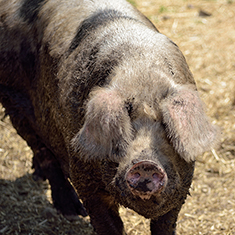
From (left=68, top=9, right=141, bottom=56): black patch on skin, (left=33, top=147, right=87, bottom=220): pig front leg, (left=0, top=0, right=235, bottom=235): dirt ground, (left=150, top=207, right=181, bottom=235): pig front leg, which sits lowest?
(left=0, top=0, right=235, bottom=235): dirt ground

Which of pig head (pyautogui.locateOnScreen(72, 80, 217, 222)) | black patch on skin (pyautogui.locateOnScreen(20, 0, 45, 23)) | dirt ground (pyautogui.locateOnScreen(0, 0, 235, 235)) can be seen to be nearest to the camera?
pig head (pyautogui.locateOnScreen(72, 80, 217, 222))

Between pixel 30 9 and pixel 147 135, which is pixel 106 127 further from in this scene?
pixel 30 9

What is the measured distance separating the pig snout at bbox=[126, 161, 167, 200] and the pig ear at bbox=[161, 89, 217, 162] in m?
0.24

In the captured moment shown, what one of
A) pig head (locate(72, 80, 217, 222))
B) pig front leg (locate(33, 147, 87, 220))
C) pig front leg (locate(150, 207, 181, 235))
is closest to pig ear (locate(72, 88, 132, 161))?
pig head (locate(72, 80, 217, 222))

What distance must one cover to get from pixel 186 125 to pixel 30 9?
6.94ft

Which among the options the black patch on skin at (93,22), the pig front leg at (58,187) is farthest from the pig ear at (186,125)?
the pig front leg at (58,187)

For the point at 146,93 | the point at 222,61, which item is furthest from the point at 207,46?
the point at 146,93

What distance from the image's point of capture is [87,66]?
309cm

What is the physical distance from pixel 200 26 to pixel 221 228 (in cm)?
473

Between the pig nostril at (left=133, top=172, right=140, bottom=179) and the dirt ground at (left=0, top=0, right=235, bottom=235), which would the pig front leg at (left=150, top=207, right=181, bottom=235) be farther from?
the pig nostril at (left=133, top=172, right=140, bottom=179)

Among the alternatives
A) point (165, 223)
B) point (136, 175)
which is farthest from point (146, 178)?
point (165, 223)

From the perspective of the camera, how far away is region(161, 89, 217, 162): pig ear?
8.02ft

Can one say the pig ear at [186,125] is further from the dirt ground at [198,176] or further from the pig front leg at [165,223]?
the dirt ground at [198,176]

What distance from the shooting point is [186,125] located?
8.05 feet
